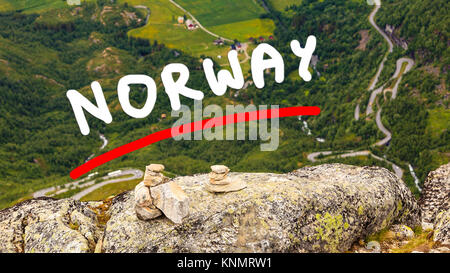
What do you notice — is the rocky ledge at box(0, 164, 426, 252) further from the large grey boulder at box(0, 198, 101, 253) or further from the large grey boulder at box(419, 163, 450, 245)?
the large grey boulder at box(419, 163, 450, 245)

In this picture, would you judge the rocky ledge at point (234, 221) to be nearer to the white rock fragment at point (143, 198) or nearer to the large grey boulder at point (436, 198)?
the white rock fragment at point (143, 198)

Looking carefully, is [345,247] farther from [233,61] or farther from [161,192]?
[233,61]

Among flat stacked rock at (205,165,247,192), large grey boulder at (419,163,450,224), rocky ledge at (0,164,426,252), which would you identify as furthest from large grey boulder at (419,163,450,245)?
flat stacked rock at (205,165,247,192)

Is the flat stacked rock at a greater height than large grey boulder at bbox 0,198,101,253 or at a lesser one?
greater

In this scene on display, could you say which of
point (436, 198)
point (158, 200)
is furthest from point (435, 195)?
point (158, 200)

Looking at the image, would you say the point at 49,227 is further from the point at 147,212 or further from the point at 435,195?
the point at 435,195
